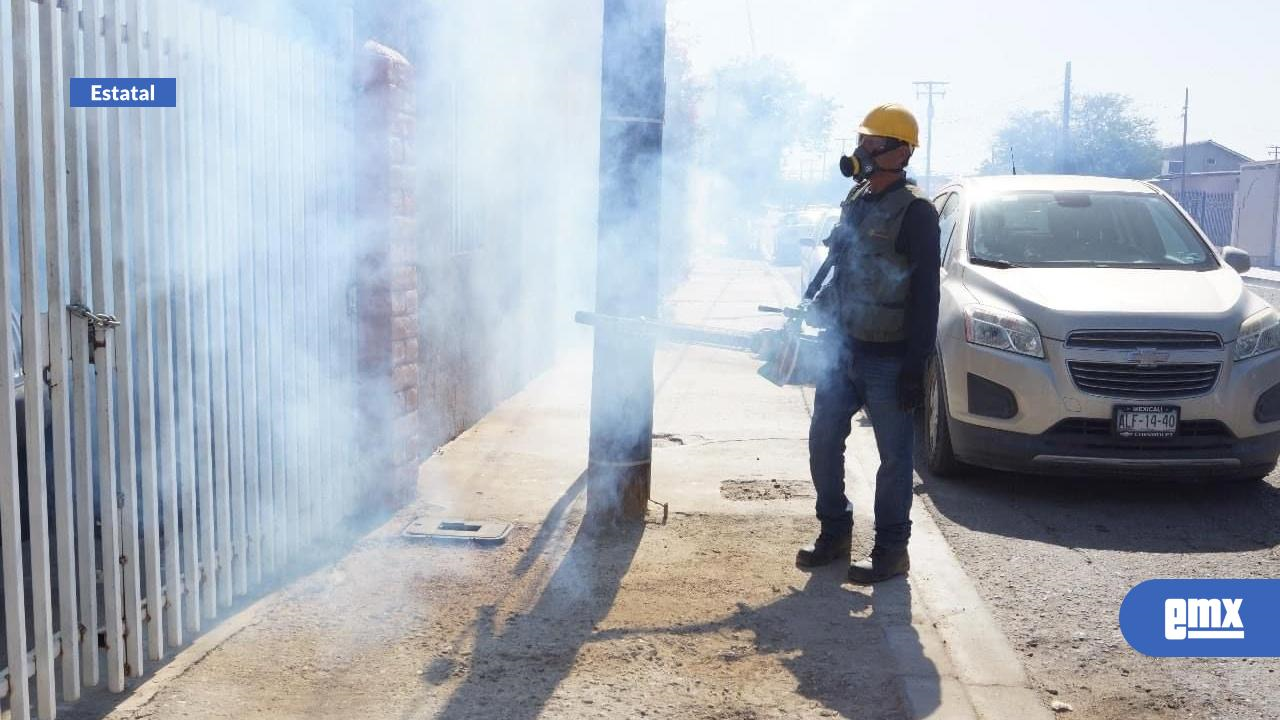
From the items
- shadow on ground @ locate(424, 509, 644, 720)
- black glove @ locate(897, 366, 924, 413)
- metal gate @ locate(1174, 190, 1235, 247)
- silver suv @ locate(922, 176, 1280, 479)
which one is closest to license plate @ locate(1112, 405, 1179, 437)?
silver suv @ locate(922, 176, 1280, 479)

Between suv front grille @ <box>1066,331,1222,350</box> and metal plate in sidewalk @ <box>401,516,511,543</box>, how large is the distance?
3.06m

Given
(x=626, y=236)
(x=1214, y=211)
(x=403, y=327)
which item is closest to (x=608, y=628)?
(x=626, y=236)

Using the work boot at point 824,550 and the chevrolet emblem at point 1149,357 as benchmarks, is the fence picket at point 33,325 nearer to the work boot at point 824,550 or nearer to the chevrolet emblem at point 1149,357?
the work boot at point 824,550

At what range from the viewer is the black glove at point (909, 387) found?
15.7 ft

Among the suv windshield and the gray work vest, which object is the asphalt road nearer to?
the gray work vest

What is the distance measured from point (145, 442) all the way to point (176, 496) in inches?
10.2

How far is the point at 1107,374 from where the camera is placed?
6.08 metres

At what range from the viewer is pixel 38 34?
312 centimetres

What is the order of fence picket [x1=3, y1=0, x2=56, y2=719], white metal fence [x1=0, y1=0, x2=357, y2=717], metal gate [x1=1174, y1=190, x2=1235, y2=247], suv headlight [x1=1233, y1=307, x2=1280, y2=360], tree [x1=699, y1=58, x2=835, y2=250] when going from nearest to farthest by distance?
fence picket [x1=3, y1=0, x2=56, y2=719] → white metal fence [x1=0, y1=0, x2=357, y2=717] → suv headlight [x1=1233, y1=307, x2=1280, y2=360] → tree [x1=699, y1=58, x2=835, y2=250] → metal gate [x1=1174, y1=190, x2=1235, y2=247]

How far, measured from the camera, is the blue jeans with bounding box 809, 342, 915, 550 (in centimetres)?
490

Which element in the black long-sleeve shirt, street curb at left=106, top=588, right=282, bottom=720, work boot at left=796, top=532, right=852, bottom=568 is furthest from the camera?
work boot at left=796, top=532, right=852, bottom=568

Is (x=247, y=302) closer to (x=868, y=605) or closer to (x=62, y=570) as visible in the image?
(x=62, y=570)

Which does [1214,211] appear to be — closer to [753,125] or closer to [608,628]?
[753,125]

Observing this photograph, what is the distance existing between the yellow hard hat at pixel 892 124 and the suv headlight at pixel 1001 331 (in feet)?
5.67
